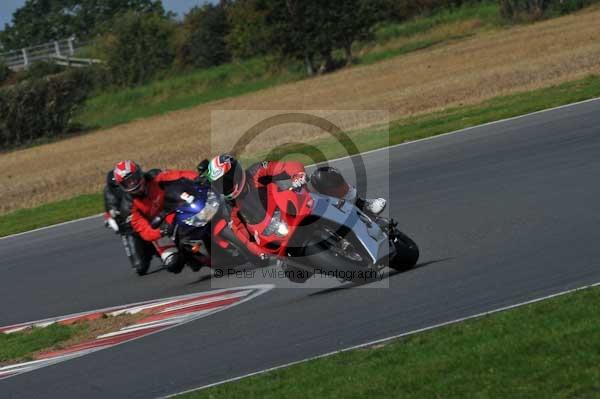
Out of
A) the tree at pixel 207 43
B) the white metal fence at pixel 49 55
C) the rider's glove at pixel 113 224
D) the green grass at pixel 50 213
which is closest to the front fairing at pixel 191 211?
the rider's glove at pixel 113 224

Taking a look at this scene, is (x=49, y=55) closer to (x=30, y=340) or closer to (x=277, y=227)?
(x=30, y=340)

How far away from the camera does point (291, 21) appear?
45719mm

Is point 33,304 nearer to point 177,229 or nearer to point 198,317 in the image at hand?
point 177,229

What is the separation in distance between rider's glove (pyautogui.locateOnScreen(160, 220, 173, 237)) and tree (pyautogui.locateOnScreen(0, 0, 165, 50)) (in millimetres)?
73224

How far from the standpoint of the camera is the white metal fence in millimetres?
66900

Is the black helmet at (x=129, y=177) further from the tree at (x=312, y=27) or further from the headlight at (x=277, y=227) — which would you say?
the tree at (x=312, y=27)

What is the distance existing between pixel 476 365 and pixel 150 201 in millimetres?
7095

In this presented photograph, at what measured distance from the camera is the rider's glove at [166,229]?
1267 centimetres

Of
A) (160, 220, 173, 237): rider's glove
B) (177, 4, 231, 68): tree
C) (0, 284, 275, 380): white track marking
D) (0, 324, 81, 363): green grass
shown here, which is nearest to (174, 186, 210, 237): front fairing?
(160, 220, 173, 237): rider's glove

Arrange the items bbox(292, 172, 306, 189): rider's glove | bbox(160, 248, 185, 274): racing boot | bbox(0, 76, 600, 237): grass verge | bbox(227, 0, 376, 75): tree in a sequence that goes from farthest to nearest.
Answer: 1. bbox(227, 0, 376, 75): tree
2. bbox(0, 76, 600, 237): grass verge
3. bbox(160, 248, 185, 274): racing boot
4. bbox(292, 172, 306, 189): rider's glove

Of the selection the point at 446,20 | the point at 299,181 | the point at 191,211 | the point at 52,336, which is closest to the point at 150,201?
the point at 191,211

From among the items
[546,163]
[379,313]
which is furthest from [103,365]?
[546,163]

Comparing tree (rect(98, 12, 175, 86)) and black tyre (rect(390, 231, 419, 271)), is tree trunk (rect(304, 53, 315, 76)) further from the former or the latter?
black tyre (rect(390, 231, 419, 271))

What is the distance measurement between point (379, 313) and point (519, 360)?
2.40 m
